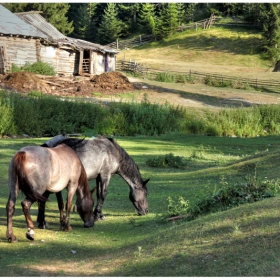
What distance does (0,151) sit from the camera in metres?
19.1

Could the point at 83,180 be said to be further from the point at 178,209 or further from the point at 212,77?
the point at 212,77

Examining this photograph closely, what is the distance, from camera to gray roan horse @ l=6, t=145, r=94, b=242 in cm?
860

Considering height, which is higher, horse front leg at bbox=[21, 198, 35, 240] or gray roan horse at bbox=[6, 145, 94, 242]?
gray roan horse at bbox=[6, 145, 94, 242]

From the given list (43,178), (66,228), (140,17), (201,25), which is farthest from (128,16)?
(43,178)

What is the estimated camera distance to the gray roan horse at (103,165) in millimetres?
10781

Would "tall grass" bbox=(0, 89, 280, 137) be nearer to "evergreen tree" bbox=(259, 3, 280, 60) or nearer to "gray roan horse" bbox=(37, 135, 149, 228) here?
"gray roan horse" bbox=(37, 135, 149, 228)

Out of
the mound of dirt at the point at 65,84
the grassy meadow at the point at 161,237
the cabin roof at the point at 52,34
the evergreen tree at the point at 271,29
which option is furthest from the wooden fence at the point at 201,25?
the grassy meadow at the point at 161,237

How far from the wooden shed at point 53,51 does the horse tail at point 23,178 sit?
3890 cm

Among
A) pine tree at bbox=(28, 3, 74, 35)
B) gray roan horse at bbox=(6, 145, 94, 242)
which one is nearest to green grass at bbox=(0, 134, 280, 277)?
gray roan horse at bbox=(6, 145, 94, 242)

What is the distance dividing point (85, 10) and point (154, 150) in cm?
7364

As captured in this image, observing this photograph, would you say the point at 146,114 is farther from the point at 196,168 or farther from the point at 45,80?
the point at 45,80

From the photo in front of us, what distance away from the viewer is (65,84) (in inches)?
1682

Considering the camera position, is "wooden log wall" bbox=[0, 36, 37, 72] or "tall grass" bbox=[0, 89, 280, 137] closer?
"tall grass" bbox=[0, 89, 280, 137]

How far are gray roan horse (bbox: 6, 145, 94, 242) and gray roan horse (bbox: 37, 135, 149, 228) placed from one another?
0.87 m
